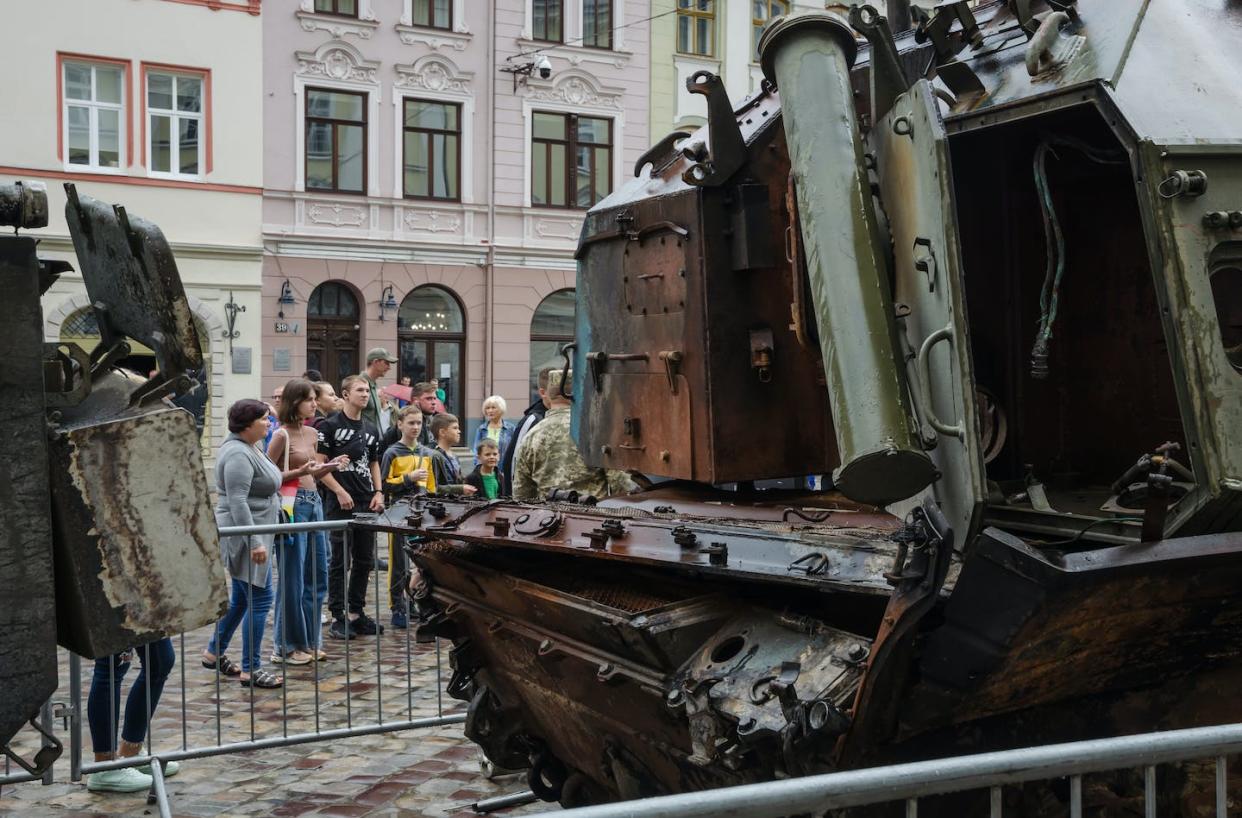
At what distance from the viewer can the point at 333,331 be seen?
2375 cm

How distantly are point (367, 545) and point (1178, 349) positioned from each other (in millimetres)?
6985

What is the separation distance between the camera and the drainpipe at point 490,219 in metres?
24.4

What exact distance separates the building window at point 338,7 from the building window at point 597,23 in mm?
4128

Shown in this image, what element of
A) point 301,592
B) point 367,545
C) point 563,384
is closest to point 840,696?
point 563,384

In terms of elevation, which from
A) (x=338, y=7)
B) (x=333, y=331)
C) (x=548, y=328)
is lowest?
(x=333, y=331)

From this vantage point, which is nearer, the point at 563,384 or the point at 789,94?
the point at 789,94

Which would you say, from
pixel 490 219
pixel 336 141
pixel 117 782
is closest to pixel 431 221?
pixel 490 219

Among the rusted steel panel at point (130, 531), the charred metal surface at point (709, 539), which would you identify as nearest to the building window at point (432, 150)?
the charred metal surface at point (709, 539)

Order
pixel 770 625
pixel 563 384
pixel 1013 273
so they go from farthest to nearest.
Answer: pixel 563 384 < pixel 1013 273 < pixel 770 625

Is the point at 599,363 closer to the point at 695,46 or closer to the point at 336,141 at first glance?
the point at 336,141

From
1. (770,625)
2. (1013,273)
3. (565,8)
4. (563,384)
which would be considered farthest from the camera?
(565,8)

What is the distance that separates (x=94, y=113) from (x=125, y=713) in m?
16.7

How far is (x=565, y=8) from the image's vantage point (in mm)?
25047

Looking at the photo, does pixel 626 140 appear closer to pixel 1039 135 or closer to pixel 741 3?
pixel 741 3
